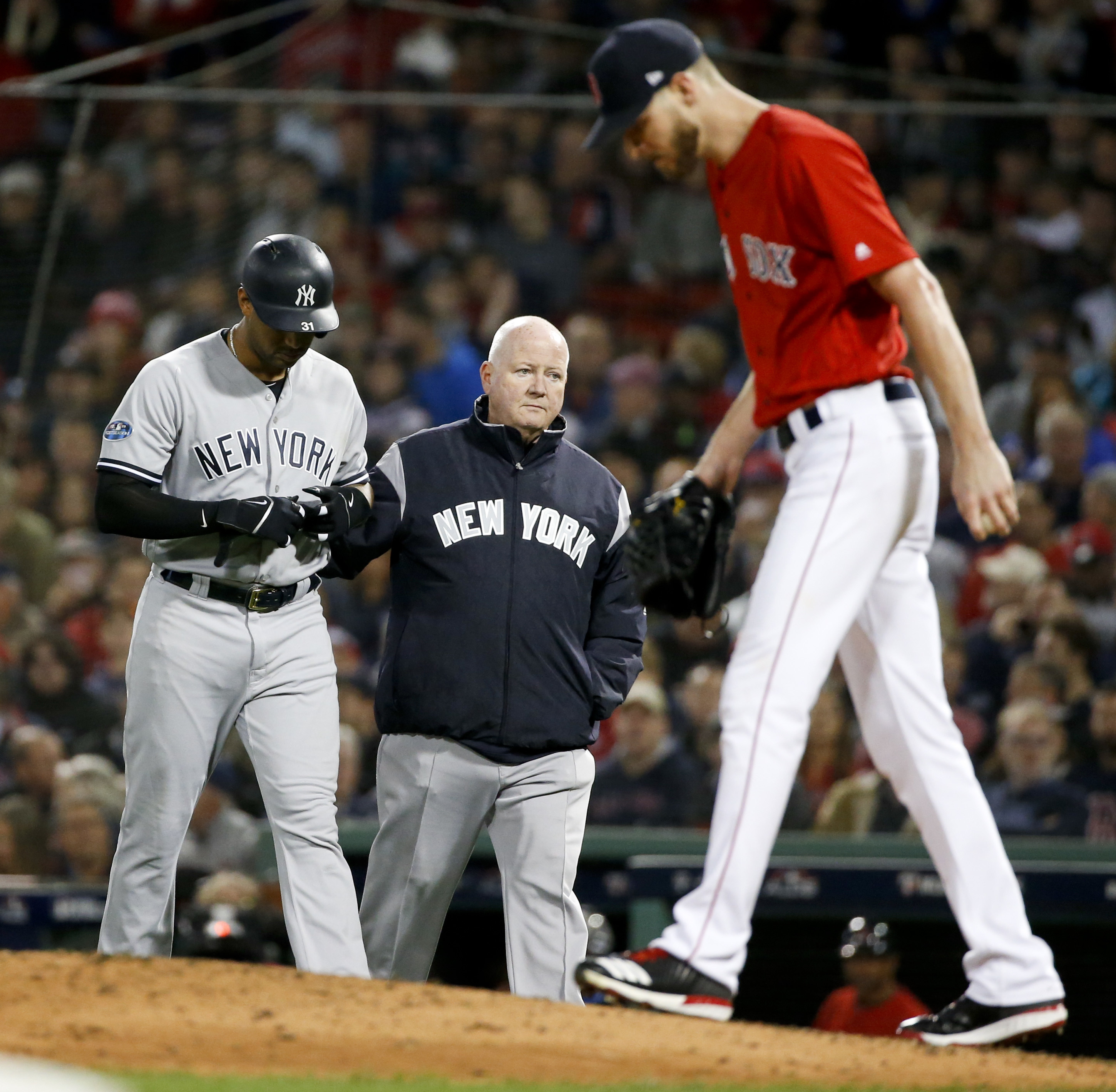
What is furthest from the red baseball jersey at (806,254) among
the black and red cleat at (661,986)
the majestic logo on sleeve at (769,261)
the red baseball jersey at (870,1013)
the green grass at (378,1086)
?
the red baseball jersey at (870,1013)

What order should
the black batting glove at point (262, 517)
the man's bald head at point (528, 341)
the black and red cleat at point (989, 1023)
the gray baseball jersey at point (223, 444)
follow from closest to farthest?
the black and red cleat at point (989, 1023), the black batting glove at point (262, 517), the gray baseball jersey at point (223, 444), the man's bald head at point (528, 341)

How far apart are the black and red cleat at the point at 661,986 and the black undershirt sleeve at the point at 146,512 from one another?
1.43m

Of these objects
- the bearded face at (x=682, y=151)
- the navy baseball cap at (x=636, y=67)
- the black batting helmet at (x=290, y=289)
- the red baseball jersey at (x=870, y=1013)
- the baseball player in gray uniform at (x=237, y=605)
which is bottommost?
the red baseball jersey at (x=870, y=1013)

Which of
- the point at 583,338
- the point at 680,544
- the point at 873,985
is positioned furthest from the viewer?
the point at 583,338

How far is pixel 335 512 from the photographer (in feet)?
12.5

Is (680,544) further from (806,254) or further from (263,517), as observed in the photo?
(263,517)

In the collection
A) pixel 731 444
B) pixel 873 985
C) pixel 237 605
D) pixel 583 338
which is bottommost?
pixel 873 985

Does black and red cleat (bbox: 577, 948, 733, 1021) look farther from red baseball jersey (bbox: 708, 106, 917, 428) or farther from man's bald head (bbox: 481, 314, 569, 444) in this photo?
man's bald head (bbox: 481, 314, 569, 444)

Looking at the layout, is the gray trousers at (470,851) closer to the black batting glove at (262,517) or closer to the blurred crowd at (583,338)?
the black batting glove at (262,517)

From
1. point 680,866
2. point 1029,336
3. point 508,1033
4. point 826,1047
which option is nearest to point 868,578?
point 826,1047

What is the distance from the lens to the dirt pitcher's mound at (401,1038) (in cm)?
259

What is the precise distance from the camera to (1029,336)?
26.9ft

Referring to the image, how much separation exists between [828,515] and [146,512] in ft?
5.29

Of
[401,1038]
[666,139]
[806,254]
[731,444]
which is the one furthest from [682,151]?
[401,1038]
